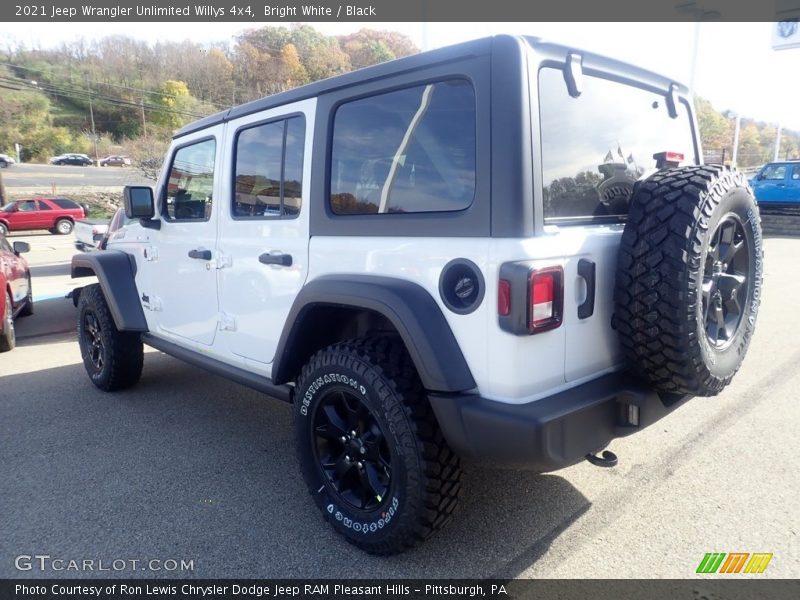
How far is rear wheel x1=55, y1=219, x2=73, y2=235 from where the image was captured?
74.9 feet

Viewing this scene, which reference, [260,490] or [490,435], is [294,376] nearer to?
[260,490]

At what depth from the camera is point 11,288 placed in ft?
20.5

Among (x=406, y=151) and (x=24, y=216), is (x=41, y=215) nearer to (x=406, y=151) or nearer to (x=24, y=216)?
(x=24, y=216)

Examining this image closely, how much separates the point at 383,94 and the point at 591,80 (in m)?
0.91

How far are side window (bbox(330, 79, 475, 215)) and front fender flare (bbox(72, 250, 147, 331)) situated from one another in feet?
7.67

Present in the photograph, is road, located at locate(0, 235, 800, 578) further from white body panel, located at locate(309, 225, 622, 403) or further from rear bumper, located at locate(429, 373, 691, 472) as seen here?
white body panel, located at locate(309, 225, 622, 403)

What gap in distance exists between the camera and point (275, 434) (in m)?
3.84

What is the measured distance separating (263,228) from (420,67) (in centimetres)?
125

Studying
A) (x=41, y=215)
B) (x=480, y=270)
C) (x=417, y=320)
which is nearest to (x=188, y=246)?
(x=417, y=320)

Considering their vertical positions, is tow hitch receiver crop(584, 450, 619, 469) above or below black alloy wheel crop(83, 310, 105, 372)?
below

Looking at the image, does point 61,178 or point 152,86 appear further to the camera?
point 152,86

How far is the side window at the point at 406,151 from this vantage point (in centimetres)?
221

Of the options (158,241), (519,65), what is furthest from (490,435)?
(158,241)

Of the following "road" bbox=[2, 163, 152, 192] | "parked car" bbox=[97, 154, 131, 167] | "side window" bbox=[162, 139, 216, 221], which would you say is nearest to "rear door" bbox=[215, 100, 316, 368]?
"side window" bbox=[162, 139, 216, 221]
